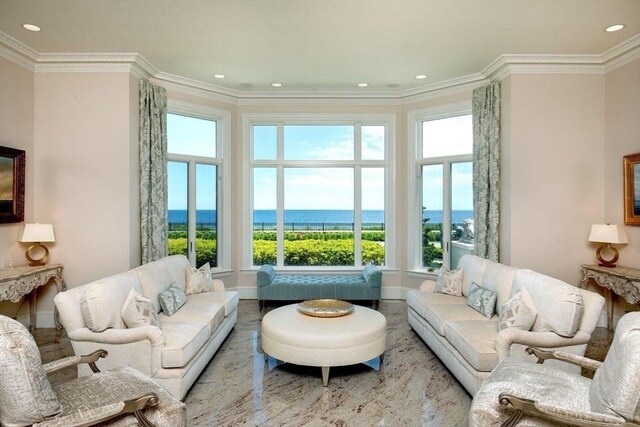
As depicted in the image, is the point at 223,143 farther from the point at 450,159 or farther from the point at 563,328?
the point at 563,328

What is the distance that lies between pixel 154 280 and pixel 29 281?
1.54m

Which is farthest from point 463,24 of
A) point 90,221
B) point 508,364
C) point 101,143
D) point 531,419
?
point 90,221

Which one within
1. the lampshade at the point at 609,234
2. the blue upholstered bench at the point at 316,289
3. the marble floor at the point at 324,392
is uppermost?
the lampshade at the point at 609,234

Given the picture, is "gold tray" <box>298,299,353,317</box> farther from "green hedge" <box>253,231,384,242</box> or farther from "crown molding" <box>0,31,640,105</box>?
"crown molding" <box>0,31,640,105</box>

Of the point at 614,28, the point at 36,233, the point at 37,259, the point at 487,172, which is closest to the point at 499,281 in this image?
the point at 487,172

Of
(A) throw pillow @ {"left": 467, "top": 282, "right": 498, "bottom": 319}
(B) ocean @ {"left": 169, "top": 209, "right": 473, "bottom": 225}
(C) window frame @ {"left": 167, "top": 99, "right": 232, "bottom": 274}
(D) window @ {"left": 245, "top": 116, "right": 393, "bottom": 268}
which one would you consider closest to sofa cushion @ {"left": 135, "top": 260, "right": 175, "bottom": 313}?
(C) window frame @ {"left": 167, "top": 99, "right": 232, "bottom": 274}

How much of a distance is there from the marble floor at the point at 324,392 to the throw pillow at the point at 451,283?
76cm

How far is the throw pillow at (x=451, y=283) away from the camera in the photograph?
15.4 ft

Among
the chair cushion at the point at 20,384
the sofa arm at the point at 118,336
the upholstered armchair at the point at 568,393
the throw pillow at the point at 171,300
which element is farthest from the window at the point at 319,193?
the chair cushion at the point at 20,384

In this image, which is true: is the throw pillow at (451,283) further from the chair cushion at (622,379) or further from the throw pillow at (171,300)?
the throw pillow at (171,300)

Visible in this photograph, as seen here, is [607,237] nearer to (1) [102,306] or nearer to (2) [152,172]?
(1) [102,306]

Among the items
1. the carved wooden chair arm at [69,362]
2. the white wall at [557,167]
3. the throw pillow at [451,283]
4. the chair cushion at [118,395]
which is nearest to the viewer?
the chair cushion at [118,395]

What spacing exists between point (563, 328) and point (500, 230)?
2537 mm

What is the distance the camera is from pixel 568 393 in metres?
2.24
